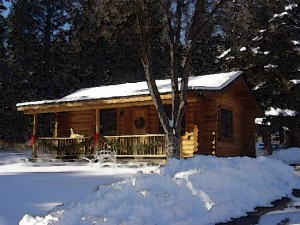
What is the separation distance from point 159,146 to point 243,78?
6186 millimetres

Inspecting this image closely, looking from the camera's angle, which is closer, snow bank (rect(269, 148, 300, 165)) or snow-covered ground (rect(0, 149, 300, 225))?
snow-covered ground (rect(0, 149, 300, 225))

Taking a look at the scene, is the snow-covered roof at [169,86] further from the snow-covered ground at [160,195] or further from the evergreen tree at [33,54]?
the evergreen tree at [33,54]

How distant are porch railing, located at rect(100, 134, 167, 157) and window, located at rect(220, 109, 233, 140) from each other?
323 cm

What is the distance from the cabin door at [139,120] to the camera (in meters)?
20.1

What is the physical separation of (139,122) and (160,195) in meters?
12.7

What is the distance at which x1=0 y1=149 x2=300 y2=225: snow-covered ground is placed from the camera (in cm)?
686

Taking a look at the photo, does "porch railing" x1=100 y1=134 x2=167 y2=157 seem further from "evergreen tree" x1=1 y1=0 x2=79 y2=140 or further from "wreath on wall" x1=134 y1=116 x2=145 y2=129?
"evergreen tree" x1=1 y1=0 x2=79 y2=140

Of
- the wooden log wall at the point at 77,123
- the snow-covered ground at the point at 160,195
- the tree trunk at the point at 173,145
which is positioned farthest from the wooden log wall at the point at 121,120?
the snow-covered ground at the point at 160,195

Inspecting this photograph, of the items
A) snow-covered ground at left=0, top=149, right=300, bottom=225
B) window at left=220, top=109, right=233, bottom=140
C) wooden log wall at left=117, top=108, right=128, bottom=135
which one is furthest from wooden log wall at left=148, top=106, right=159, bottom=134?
snow-covered ground at left=0, top=149, right=300, bottom=225

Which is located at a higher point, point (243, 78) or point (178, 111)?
point (243, 78)

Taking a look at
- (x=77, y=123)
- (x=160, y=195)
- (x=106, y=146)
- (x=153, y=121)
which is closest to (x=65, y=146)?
(x=77, y=123)

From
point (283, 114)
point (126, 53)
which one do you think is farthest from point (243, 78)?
point (126, 53)

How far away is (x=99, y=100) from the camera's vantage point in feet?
A: 61.8

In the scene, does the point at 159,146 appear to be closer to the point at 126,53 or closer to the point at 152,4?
the point at 152,4
